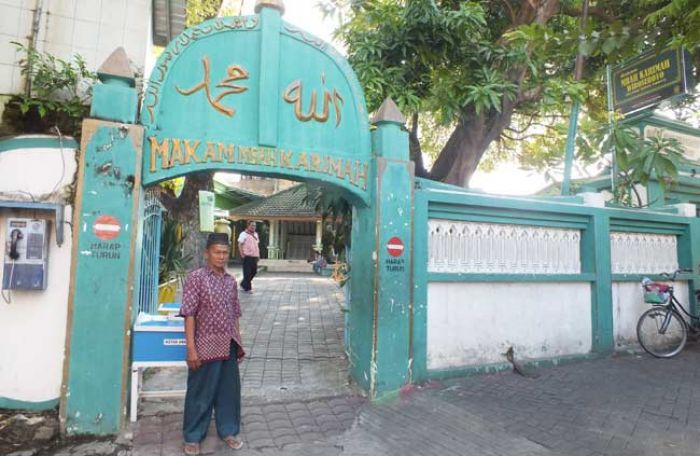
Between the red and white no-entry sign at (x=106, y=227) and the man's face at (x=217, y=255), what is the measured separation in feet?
3.01

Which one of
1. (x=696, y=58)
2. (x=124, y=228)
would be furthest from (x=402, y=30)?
(x=124, y=228)

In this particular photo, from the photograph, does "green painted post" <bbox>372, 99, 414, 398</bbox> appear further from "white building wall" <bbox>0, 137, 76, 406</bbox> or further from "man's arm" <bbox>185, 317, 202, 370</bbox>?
"white building wall" <bbox>0, 137, 76, 406</bbox>

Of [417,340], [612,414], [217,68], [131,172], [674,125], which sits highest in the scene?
[674,125]

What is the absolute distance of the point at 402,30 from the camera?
646cm

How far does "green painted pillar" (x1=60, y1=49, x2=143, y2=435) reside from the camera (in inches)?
145

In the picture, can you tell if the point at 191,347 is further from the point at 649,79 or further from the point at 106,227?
the point at 649,79

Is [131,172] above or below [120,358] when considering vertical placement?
above

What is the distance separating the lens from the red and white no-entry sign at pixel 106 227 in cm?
377

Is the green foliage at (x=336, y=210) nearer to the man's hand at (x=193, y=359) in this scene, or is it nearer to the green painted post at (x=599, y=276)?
the man's hand at (x=193, y=359)

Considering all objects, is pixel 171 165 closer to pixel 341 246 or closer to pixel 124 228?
pixel 124 228

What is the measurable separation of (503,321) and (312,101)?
3448mm

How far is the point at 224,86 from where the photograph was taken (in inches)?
170

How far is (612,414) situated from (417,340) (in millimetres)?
1923

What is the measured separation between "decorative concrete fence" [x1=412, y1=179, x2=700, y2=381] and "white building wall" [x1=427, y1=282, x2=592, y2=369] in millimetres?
12
